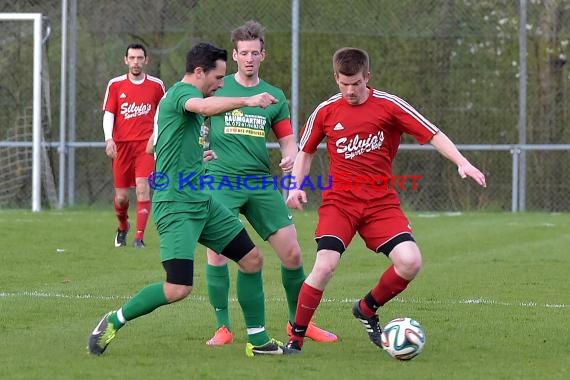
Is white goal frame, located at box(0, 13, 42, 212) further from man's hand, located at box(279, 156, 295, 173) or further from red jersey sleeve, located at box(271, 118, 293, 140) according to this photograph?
man's hand, located at box(279, 156, 295, 173)

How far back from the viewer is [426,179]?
2064cm

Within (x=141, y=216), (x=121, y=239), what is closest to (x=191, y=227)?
(x=141, y=216)

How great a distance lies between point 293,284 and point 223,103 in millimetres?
1874

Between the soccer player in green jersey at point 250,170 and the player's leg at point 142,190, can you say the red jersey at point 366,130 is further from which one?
the player's leg at point 142,190

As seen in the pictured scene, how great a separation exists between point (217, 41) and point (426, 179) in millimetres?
4295

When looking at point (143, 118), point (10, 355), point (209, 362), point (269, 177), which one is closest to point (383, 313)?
point (269, 177)

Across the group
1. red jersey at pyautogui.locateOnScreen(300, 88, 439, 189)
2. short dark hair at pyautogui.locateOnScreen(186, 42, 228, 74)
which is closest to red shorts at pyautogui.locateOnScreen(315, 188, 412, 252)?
red jersey at pyautogui.locateOnScreen(300, 88, 439, 189)

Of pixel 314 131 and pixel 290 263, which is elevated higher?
pixel 314 131

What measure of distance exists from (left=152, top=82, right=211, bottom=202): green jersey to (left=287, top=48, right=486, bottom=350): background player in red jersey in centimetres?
77

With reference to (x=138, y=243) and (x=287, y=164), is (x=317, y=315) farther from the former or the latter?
(x=138, y=243)

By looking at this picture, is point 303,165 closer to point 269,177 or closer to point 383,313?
point 269,177

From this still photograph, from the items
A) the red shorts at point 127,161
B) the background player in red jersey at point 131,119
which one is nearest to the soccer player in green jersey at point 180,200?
the background player in red jersey at point 131,119

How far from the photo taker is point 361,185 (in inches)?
288

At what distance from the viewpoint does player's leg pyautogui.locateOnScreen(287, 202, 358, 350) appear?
708cm
